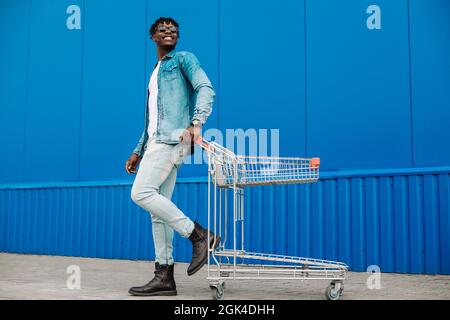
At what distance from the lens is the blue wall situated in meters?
5.76

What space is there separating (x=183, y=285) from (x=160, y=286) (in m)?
0.85

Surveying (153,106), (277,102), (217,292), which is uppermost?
(277,102)

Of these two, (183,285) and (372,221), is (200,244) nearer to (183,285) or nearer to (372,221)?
(183,285)

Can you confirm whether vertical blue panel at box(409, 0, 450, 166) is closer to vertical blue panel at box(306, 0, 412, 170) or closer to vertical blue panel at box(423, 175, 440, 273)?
vertical blue panel at box(306, 0, 412, 170)

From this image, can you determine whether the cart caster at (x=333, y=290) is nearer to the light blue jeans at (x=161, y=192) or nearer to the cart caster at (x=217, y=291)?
the cart caster at (x=217, y=291)

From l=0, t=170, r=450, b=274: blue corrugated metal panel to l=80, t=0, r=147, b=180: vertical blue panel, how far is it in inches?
16.9

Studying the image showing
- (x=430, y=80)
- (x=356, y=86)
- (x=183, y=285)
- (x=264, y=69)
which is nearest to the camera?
(x=183, y=285)

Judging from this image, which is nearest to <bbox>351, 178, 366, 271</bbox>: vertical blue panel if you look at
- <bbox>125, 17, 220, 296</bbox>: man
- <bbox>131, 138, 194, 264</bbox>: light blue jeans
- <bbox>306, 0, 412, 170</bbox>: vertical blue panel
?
<bbox>306, 0, 412, 170</bbox>: vertical blue panel

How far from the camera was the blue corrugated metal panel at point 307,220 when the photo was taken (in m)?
5.53

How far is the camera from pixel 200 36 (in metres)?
7.33

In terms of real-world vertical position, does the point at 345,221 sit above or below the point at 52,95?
below

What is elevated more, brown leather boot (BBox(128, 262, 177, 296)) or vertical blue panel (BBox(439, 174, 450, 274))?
vertical blue panel (BBox(439, 174, 450, 274))

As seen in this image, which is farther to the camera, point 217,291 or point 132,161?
point 132,161

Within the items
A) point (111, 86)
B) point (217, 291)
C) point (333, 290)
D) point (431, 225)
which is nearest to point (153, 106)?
point (217, 291)
